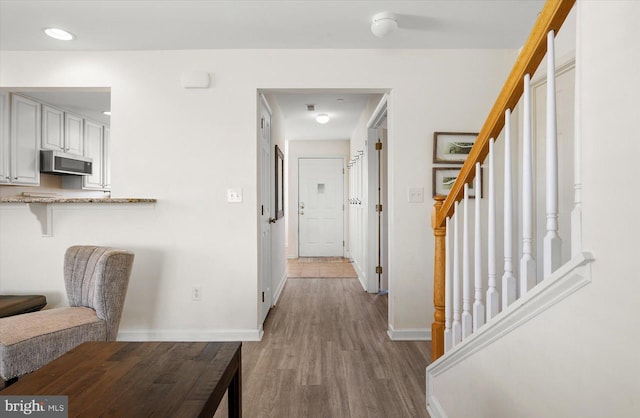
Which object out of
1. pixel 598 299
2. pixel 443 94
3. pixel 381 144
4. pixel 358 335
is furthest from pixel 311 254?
pixel 598 299

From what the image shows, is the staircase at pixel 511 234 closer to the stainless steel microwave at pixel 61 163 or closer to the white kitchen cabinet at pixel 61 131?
the stainless steel microwave at pixel 61 163

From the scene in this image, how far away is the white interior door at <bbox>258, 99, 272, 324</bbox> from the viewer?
10.3 feet

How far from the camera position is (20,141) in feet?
12.6

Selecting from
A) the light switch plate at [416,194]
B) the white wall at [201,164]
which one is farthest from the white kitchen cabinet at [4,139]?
the light switch plate at [416,194]

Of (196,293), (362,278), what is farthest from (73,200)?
(362,278)

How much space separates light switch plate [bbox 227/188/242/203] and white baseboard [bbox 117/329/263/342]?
1.05 metres

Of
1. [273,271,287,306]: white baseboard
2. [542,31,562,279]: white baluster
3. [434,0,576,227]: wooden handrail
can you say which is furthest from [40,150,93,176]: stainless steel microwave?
[542,31,562,279]: white baluster

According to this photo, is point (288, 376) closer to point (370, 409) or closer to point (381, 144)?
point (370, 409)

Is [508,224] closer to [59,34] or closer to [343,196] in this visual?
[59,34]

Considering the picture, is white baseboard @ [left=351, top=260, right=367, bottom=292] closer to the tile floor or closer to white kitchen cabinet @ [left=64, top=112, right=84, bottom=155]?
the tile floor

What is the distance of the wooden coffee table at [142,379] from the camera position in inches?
38.5

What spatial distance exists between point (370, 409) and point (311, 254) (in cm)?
→ 522

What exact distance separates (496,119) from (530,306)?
653 millimetres

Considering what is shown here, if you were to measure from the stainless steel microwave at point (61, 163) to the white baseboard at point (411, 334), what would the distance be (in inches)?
161
